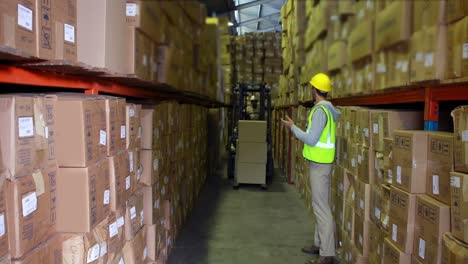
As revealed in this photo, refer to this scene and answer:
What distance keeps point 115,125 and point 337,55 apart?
115 centimetres

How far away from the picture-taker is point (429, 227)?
1747 millimetres

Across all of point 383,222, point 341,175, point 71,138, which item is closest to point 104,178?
point 71,138

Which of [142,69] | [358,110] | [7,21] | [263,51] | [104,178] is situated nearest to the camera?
[7,21]

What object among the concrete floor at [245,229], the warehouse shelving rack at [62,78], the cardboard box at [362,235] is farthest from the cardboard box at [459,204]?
the concrete floor at [245,229]

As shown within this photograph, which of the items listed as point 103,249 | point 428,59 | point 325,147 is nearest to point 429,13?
point 428,59

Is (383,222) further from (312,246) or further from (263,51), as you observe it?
(263,51)

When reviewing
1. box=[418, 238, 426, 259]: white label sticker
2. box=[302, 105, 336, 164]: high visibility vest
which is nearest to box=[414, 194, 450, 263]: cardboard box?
box=[418, 238, 426, 259]: white label sticker

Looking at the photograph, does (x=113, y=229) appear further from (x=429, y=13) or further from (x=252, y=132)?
(x=252, y=132)

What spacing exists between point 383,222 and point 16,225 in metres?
1.98

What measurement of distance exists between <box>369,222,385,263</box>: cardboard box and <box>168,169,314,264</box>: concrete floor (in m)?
1.06

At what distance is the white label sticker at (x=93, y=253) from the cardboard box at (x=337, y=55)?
3.69 feet

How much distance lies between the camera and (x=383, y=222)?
7.67ft

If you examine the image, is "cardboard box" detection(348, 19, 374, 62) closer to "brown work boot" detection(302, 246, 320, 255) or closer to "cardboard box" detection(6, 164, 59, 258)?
"cardboard box" detection(6, 164, 59, 258)

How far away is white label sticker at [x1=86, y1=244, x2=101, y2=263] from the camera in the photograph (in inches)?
58.7
